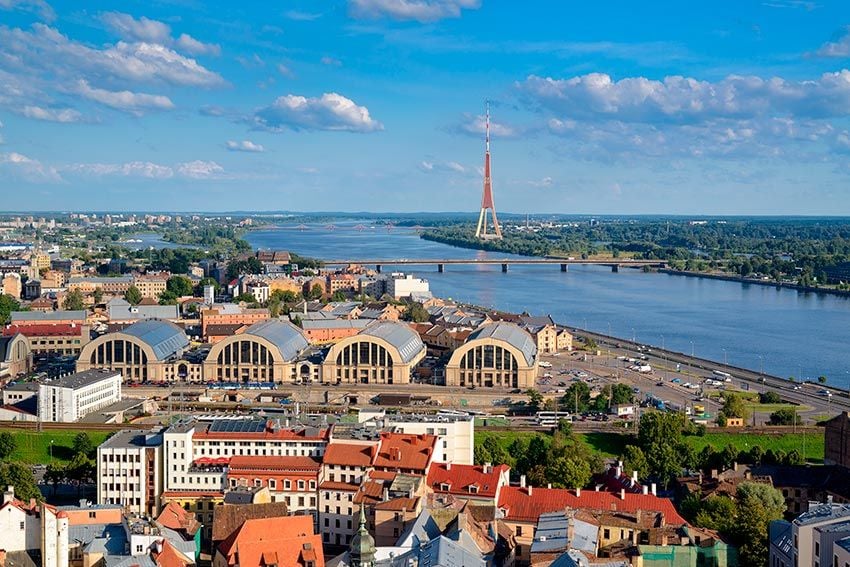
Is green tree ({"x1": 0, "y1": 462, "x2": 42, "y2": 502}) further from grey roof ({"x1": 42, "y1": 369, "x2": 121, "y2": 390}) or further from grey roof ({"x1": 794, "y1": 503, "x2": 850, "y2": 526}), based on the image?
grey roof ({"x1": 794, "y1": 503, "x2": 850, "y2": 526})

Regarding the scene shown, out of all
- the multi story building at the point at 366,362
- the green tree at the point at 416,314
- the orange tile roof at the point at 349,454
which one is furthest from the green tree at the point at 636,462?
the green tree at the point at 416,314

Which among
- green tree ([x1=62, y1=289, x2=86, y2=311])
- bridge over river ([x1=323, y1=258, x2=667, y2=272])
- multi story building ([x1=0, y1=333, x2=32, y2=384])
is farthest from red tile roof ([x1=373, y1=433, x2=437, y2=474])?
bridge over river ([x1=323, y1=258, x2=667, y2=272])

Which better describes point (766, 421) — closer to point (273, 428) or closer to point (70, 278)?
point (273, 428)

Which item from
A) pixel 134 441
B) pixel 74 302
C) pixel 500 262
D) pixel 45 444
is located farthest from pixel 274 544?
pixel 500 262

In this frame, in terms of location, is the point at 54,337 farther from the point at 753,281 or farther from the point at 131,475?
Result: the point at 753,281

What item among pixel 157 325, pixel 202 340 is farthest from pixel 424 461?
pixel 202 340

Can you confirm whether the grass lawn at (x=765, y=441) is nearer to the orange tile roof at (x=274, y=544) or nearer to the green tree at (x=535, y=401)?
the green tree at (x=535, y=401)
